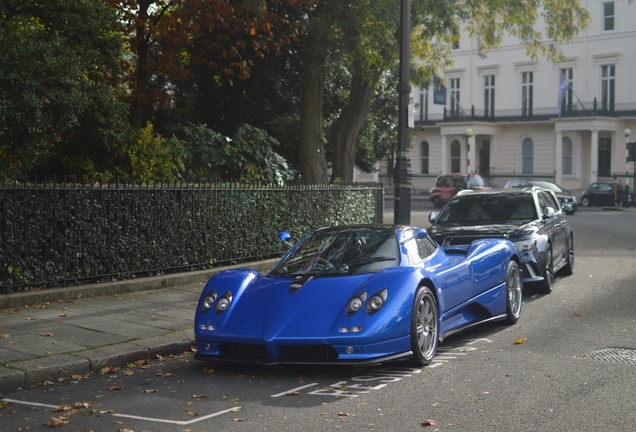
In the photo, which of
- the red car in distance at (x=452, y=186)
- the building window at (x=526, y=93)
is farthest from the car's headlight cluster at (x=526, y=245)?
the building window at (x=526, y=93)

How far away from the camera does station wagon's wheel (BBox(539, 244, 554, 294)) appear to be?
13.6 m

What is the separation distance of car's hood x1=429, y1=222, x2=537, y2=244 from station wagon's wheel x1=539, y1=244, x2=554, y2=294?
431mm

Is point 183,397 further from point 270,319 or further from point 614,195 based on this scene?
point 614,195

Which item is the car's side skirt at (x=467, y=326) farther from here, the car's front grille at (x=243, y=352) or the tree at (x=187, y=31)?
the tree at (x=187, y=31)

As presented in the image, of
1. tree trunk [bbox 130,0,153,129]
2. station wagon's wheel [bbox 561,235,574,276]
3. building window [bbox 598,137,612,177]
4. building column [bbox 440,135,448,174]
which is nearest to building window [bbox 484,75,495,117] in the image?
building column [bbox 440,135,448,174]

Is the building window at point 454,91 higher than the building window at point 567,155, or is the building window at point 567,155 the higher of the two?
the building window at point 454,91

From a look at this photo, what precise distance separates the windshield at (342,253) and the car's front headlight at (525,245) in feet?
13.2

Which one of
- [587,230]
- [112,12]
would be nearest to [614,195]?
[587,230]

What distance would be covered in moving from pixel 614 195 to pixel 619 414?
146ft

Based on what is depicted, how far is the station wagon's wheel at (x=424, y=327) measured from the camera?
826 centimetres

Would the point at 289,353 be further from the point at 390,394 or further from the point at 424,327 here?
the point at 424,327

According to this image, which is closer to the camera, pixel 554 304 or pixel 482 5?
pixel 554 304

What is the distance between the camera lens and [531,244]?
1328cm

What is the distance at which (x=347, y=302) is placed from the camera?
8125 millimetres
